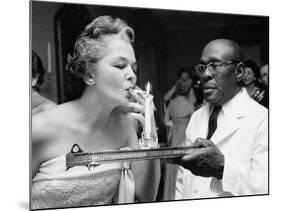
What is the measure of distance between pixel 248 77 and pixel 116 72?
1029 mm

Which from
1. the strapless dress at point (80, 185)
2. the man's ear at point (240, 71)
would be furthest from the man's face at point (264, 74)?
the strapless dress at point (80, 185)

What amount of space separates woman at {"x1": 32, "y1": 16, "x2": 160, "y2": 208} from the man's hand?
27cm

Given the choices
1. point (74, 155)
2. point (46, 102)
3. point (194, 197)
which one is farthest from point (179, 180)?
point (46, 102)

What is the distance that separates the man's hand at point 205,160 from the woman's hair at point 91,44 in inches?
35.7

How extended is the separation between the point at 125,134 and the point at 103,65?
48 cm

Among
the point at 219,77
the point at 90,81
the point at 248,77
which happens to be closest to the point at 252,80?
the point at 248,77

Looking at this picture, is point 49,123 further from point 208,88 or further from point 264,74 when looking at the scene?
point 264,74

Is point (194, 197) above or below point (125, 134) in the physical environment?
below

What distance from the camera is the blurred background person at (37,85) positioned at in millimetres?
3219

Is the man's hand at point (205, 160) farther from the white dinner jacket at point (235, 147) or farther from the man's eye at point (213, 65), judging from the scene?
the man's eye at point (213, 65)

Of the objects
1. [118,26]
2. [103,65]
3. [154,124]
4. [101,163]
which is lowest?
[101,163]

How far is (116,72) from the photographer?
341cm

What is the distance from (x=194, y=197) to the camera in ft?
12.1

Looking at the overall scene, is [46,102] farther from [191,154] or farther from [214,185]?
[214,185]
